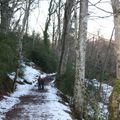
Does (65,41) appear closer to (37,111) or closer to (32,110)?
(32,110)

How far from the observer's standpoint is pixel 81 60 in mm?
16641

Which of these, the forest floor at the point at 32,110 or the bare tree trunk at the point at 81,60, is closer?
the forest floor at the point at 32,110

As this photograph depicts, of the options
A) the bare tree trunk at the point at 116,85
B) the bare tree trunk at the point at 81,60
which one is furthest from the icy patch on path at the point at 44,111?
the bare tree trunk at the point at 116,85

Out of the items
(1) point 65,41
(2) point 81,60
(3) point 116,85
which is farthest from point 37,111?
(1) point 65,41

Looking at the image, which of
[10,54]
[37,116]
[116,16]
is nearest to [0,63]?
[10,54]

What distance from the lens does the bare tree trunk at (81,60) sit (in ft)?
52.7

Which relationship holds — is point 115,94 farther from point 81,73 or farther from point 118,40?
point 81,73

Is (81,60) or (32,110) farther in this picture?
(81,60)

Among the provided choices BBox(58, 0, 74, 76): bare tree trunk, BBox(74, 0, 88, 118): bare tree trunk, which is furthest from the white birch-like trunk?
BBox(58, 0, 74, 76): bare tree trunk

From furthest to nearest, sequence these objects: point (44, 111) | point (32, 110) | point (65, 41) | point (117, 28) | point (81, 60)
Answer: point (65, 41), point (81, 60), point (32, 110), point (44, 111), point (117, 28)

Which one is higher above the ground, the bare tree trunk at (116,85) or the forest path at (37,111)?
the bare tree trunk at (116,85)

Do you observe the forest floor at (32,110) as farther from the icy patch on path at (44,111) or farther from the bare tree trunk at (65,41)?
the bare tree trunk at (65,41)

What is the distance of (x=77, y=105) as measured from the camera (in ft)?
55.9

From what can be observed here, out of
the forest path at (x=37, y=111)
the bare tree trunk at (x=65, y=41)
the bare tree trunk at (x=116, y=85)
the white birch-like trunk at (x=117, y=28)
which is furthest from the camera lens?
the bare tree trunk at (x=65, y=41)
